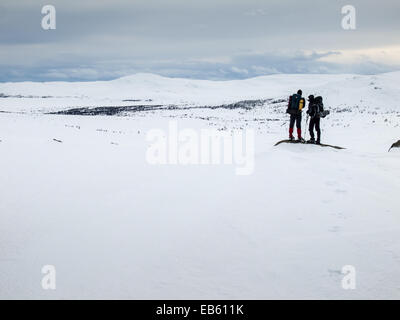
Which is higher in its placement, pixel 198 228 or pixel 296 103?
pixel 296 103

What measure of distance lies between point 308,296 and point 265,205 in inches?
116

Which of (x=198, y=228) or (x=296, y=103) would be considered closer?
(x=198, y=228)

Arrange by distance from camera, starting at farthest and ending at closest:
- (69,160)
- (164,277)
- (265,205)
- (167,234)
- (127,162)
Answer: (127,162)
(69,160)
(265,205)
(167,234)
(164,277)

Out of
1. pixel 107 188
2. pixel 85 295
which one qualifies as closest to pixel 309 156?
pixel 107 188

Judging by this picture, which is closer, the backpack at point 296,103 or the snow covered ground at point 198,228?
the snow covered ground at point 198,228

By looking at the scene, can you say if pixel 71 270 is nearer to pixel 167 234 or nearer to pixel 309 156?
pixel 167 234

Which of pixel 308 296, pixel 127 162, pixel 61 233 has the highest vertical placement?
pixel 127 162

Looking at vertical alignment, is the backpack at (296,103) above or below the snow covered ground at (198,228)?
above

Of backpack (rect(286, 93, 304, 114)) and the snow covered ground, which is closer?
the snow covered ground

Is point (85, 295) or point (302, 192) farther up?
point (302, 192)

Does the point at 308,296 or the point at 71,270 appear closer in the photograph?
the point at 308,296

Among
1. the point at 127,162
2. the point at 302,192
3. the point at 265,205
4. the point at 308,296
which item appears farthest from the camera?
the point at 127,162

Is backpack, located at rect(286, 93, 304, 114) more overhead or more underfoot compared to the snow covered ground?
more overhead

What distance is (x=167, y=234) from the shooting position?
521 cm
